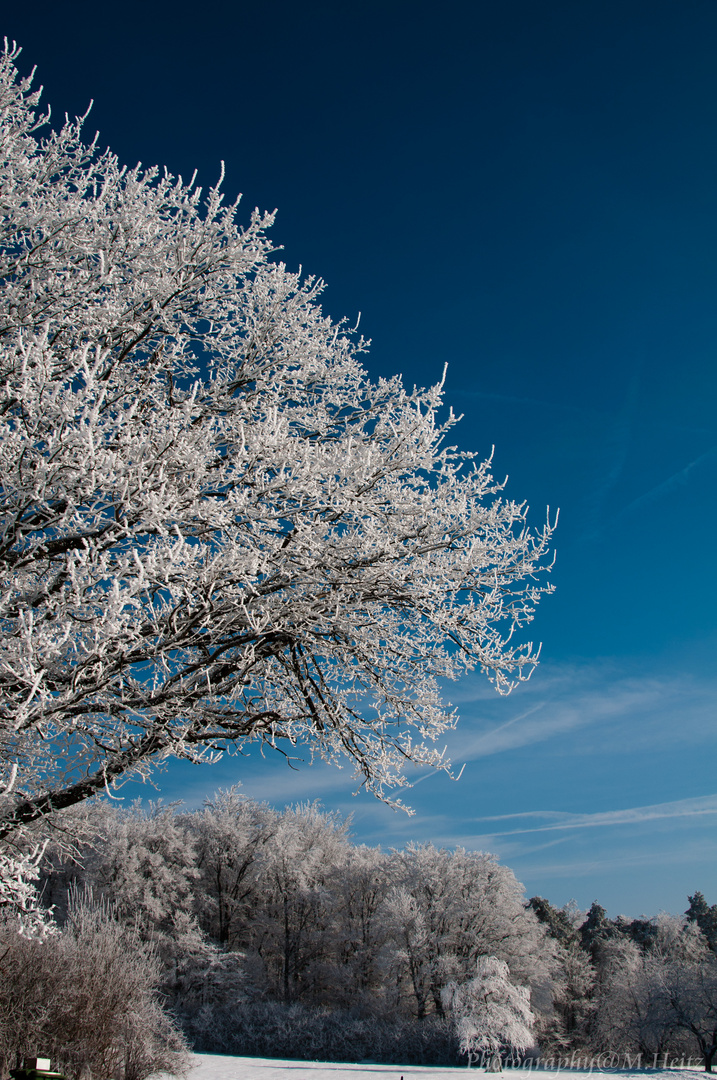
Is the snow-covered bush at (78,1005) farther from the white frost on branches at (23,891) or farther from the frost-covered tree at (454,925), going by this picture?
the frost-covered tree at (454,925)

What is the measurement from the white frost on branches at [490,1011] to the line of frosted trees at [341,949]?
2.5 inches

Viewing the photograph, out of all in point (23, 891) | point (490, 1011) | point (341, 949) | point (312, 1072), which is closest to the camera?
point (23, 891)

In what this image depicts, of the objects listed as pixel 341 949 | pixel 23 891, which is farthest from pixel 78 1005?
pixel 341 949

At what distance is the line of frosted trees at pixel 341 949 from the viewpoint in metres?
28.6

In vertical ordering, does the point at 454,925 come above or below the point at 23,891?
below

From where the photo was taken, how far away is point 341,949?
3472cm

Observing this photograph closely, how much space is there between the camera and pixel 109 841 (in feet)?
103

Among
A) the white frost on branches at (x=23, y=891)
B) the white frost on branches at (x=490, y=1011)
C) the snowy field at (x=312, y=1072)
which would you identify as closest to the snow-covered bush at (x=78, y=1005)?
the snowy field at (x=312, y=1072)

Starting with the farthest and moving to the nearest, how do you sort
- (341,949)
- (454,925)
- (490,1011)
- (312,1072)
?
1. (341,949)
2. (454,925)
3. (490,1011)
4. (312,1072)

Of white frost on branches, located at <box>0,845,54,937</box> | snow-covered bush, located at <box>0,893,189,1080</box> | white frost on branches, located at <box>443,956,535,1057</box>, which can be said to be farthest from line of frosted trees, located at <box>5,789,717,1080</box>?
white frost on branches, located at <box>0,845,54,937</box>

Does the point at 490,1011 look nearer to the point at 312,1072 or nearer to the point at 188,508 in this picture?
the point at 312,1072

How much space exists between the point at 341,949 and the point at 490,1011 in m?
10.1

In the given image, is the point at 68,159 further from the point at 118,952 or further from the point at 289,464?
the point at 118,952

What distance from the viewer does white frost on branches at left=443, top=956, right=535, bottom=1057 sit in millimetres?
26547
